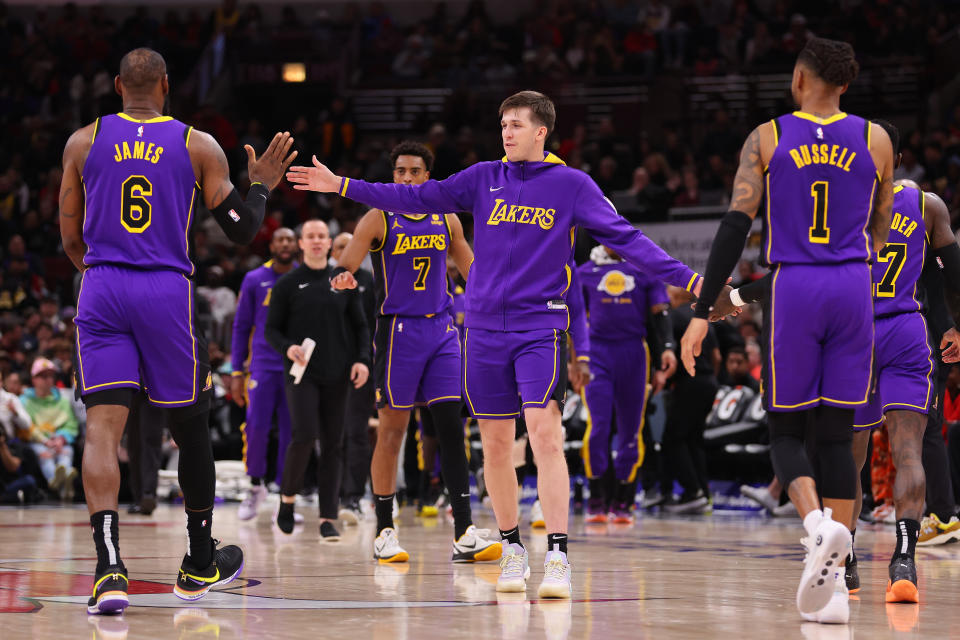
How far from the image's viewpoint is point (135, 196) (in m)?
4.96

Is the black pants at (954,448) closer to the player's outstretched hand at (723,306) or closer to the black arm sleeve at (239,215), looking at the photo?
the player's outstretched hand at (723,306)

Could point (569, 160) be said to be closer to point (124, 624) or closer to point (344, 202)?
point (344, 202)

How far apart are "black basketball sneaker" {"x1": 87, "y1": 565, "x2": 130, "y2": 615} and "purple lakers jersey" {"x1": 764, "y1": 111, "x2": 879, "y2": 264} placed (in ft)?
8.89

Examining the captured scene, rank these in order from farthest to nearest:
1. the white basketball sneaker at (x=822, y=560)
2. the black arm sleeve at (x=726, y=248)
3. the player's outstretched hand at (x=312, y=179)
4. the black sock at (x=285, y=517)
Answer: the black sock at (x=285, y=517)
the player's outstretched hand at (x=312, y=179)
the black arm sleeve at (x=726, y=248)
the white basketball sneaker at (x=822, y=560)

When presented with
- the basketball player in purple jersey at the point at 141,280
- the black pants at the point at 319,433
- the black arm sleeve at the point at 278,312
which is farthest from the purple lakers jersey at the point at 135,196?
the black arm sleeve at the point at 278,312

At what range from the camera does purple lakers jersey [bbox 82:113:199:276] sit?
4938 mm

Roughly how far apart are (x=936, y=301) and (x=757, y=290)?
2131mm

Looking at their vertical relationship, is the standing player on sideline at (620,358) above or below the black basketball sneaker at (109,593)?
above

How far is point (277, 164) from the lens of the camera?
5.44m

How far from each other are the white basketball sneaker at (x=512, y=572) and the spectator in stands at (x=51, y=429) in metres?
9.48

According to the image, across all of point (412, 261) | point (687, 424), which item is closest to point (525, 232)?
point (412, 261)

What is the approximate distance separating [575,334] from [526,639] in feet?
13.3

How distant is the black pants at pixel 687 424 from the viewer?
1199cm

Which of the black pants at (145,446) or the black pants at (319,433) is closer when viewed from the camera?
the black pants at (319,433)
